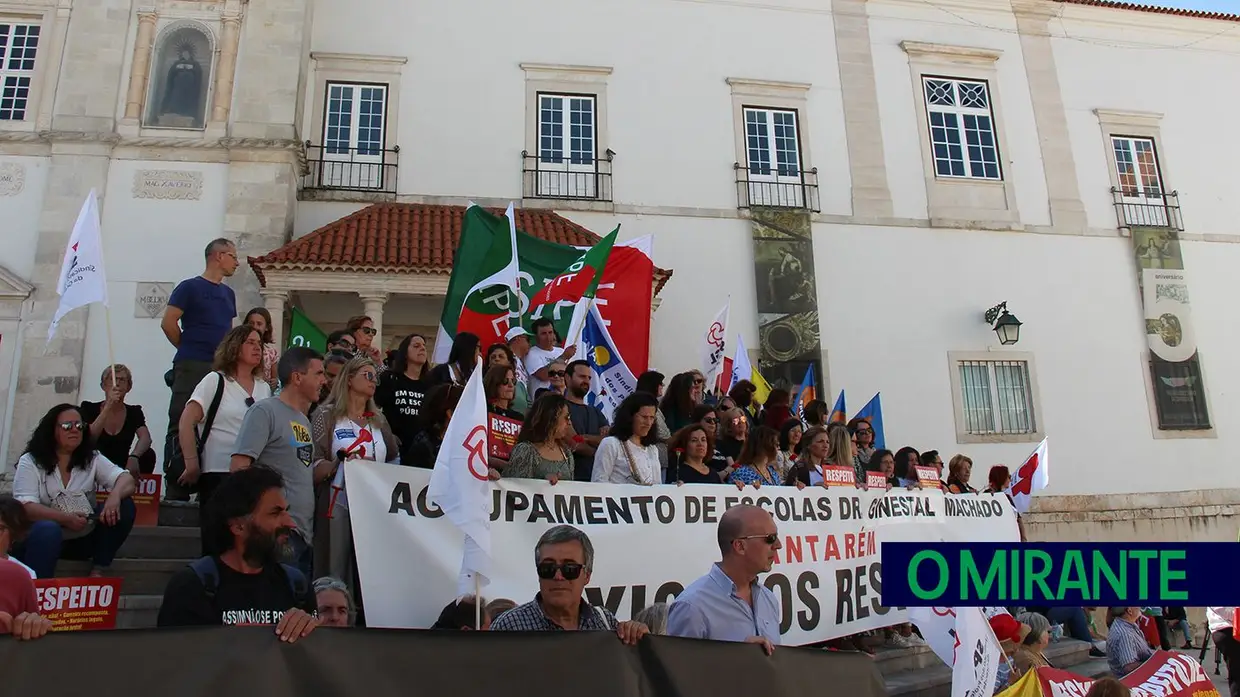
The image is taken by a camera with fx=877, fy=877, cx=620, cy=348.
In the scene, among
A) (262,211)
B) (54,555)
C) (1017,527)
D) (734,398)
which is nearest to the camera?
(54,555)

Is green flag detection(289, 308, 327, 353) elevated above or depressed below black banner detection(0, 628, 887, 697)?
above

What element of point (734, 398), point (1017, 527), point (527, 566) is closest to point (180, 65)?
point (734, 398)

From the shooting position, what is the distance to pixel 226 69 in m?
14.8

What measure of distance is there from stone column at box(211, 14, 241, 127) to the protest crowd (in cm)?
797

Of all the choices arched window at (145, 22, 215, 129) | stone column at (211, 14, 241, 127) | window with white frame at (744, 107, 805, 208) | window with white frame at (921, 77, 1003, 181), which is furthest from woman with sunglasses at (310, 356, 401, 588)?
window with white frame at (921, 77, 1003, 181)

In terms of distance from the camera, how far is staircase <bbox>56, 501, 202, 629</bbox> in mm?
5234

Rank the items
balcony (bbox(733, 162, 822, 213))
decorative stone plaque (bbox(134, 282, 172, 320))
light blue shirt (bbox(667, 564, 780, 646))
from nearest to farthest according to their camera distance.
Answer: light blue shirt (bbox(667, 564, 780, 646)) < decorative stone plaque (bbox(134, 282, 172, 320)) < balcony (bbox(733, 162, 822, 213))

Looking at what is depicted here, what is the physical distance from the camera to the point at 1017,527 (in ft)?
28.5

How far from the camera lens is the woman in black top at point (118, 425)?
6691 mm

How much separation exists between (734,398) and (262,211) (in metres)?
8.95

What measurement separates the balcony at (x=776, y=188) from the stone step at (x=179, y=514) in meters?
12.0

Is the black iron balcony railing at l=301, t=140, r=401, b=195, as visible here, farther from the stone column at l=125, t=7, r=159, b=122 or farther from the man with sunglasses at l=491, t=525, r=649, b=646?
the man with sunglasses at l=491, t=525, r=649, b=646

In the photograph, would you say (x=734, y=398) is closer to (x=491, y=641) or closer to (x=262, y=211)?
(x=491, y=641)

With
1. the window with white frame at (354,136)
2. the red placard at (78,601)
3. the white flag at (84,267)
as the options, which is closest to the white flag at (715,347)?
the window with white frame at (354,136)
